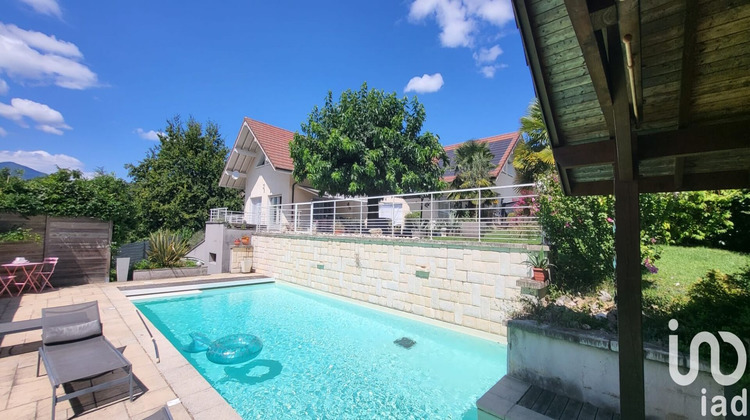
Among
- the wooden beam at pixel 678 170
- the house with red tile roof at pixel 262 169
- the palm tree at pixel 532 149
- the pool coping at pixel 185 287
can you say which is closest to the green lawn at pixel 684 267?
the wooden beam at pixel 678 170

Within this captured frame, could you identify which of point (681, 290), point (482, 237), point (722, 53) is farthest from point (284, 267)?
point (722, 53)

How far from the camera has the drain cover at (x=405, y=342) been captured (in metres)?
8.36

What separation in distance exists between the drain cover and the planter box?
13.9 metres

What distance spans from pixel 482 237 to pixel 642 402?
6634 millimetres

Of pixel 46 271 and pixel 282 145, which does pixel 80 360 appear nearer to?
pixel 46 271

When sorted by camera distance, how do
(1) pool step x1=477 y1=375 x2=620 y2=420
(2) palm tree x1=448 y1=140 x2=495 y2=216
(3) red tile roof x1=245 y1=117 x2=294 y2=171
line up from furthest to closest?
(3) red tile roof x1=245 y1=117 x2=294 y2=171
(2) palm tree x1=448 y1=140 x2=495 y2=216
(1) pool step x1=477 y1=375 x2=620 y2=420

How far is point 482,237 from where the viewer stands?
984cm

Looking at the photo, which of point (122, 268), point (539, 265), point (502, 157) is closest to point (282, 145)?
point (122, 268)

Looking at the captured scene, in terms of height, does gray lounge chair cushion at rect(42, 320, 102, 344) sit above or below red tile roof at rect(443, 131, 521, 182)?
below

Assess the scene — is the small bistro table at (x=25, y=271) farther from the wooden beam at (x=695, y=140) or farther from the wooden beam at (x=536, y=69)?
the wooden beam at (x=695, y=140)

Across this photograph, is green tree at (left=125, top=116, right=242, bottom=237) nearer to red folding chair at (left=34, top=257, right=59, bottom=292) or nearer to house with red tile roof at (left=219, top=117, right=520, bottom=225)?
house with red tile roof at (left=219, top=117, right=520, bottom=225)

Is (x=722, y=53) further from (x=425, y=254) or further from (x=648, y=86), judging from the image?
(x=425, y=254)

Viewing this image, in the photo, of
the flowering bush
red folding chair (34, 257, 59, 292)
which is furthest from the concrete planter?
the flowering bush

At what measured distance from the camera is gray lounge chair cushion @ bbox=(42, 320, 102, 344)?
5.45 meters
